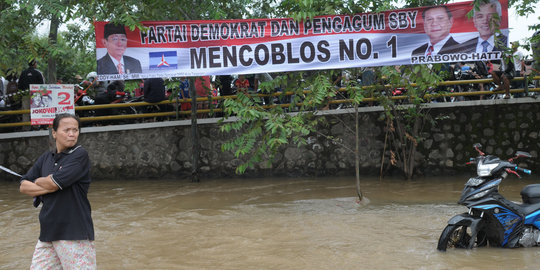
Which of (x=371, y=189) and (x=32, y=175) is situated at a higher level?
(x=32, y=175)

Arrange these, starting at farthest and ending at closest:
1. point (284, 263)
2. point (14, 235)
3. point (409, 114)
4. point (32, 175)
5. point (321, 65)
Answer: point (409, 114), point (321, 65), point (14, 235), point (284, 263), point (32, 175)

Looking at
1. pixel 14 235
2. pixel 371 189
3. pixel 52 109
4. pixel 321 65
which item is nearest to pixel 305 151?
pixel 371 189

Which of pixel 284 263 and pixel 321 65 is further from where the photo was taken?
pixel 321 65

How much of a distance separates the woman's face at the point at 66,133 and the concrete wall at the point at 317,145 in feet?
28.4

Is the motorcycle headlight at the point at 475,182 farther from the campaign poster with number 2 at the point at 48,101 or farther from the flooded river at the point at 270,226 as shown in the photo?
the campaign poster with number 2 at the point at 48,101

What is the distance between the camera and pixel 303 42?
30.8ft

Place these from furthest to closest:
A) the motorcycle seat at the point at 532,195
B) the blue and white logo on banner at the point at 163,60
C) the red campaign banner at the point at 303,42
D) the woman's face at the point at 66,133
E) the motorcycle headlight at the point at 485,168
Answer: the blue and white logo on banner at the point at 163,60
the red campaign banner at the point at 303,42
the motorcycle seat at the point at 532,195
the motorcycle headlight at the point at 485,168
the woman's face at the point at 66,133

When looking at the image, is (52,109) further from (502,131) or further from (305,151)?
(502,131)

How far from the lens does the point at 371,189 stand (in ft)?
36.2

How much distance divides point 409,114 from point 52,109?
23.2ft

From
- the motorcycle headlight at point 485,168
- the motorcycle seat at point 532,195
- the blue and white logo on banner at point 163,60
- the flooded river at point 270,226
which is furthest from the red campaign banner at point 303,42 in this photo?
the motorcycle headlight at point 485,168

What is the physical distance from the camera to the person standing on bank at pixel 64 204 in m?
3.82

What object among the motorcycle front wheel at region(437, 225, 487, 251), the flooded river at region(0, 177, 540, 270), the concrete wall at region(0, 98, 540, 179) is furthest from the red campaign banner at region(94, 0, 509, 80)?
the motorcycle front wheel at region(437, 225, 487, 251)

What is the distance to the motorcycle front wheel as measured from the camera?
593cm
